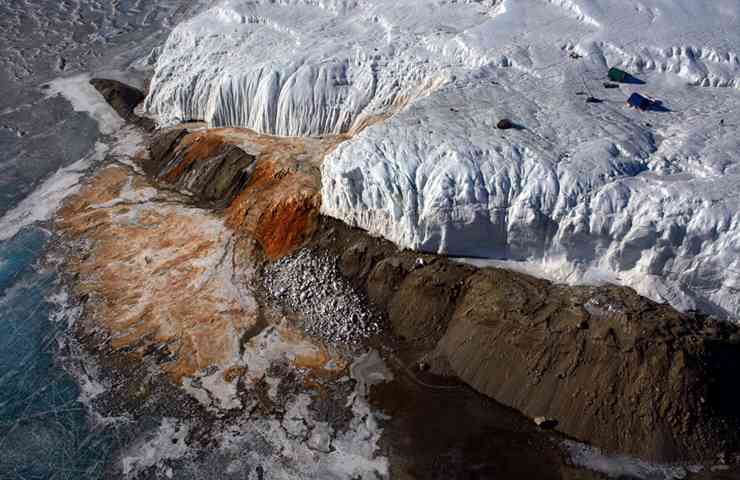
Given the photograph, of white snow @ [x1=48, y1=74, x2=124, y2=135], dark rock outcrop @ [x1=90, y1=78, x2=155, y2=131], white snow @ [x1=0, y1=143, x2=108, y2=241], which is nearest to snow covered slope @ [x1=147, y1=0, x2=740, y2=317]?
dark rock outcrop @ [x1=90, y1=78, x2=155, y2=131]

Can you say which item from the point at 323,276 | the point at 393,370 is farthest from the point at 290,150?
the point at 393,370

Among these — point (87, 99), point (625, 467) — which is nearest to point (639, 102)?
point (625, 467)

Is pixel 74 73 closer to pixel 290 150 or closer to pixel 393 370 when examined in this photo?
pixel 290 150

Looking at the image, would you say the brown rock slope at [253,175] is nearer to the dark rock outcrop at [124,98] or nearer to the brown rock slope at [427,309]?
the brown rock slope at [427,309]

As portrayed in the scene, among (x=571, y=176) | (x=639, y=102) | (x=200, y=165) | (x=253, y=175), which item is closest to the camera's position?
(x=571, y=176)

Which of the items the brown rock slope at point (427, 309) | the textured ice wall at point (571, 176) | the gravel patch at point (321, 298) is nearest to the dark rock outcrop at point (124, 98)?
the brown rock slope at point (427, 309)

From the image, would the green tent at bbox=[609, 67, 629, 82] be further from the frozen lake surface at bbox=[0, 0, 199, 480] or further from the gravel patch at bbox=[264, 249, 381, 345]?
the frozen lake surface at bbox=[0, 0, 199, 480]

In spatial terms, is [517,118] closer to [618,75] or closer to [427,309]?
[618,75]
